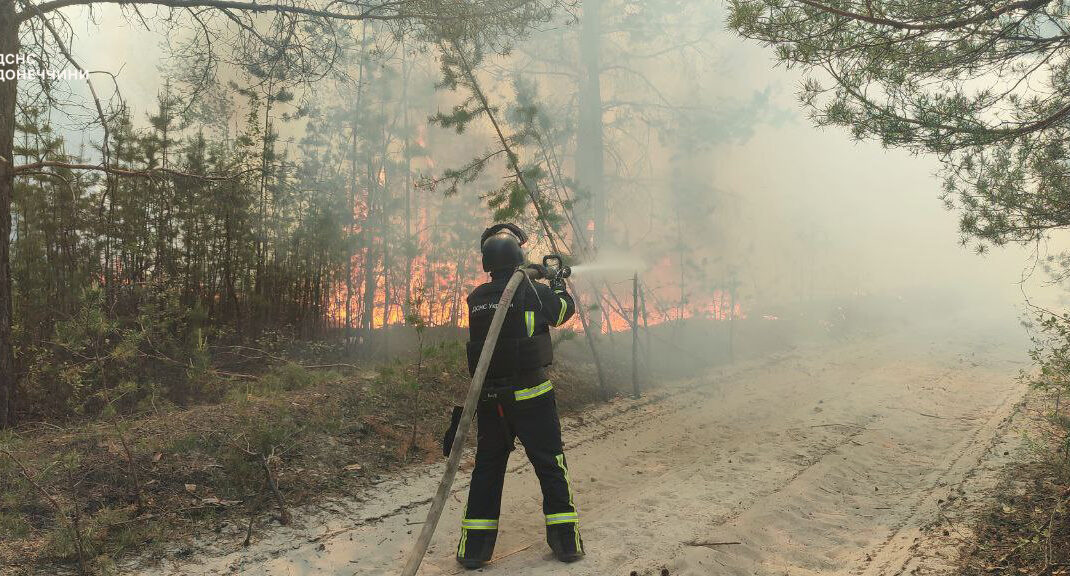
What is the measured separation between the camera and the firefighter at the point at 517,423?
420 centimetres

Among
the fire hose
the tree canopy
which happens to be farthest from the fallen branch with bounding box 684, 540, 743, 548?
the tree canopy

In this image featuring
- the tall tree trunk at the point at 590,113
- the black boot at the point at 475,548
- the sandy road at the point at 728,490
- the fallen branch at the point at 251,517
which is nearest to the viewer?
the black boot at the point at 475,548

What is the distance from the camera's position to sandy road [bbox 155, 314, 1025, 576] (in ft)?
14.0

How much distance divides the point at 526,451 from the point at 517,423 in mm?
191

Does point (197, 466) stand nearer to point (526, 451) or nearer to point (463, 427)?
point (463, 427)

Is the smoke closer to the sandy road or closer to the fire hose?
the sandy road

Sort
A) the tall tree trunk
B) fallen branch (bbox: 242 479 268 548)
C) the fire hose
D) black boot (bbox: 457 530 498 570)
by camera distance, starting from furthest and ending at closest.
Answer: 1. the tall tree trunk
2. fallen branch (bbox: 242 479 268 548)
3. black boot (bbox: 457 530 498 570)
4. the fire hose

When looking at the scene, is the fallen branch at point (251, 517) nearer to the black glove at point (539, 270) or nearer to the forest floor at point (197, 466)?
the forest floor at point (197, 466)

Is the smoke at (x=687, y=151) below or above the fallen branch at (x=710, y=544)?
above

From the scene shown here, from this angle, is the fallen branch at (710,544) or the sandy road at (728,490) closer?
the sandy road at (728,490)

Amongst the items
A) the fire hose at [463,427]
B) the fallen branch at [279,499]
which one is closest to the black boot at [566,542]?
the fire hose at [463,427]

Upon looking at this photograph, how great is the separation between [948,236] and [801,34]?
3872 cm

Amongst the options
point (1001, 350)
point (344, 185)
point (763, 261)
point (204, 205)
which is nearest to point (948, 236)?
point (763, 261)

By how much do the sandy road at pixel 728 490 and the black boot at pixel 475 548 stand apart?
99 millimetres
